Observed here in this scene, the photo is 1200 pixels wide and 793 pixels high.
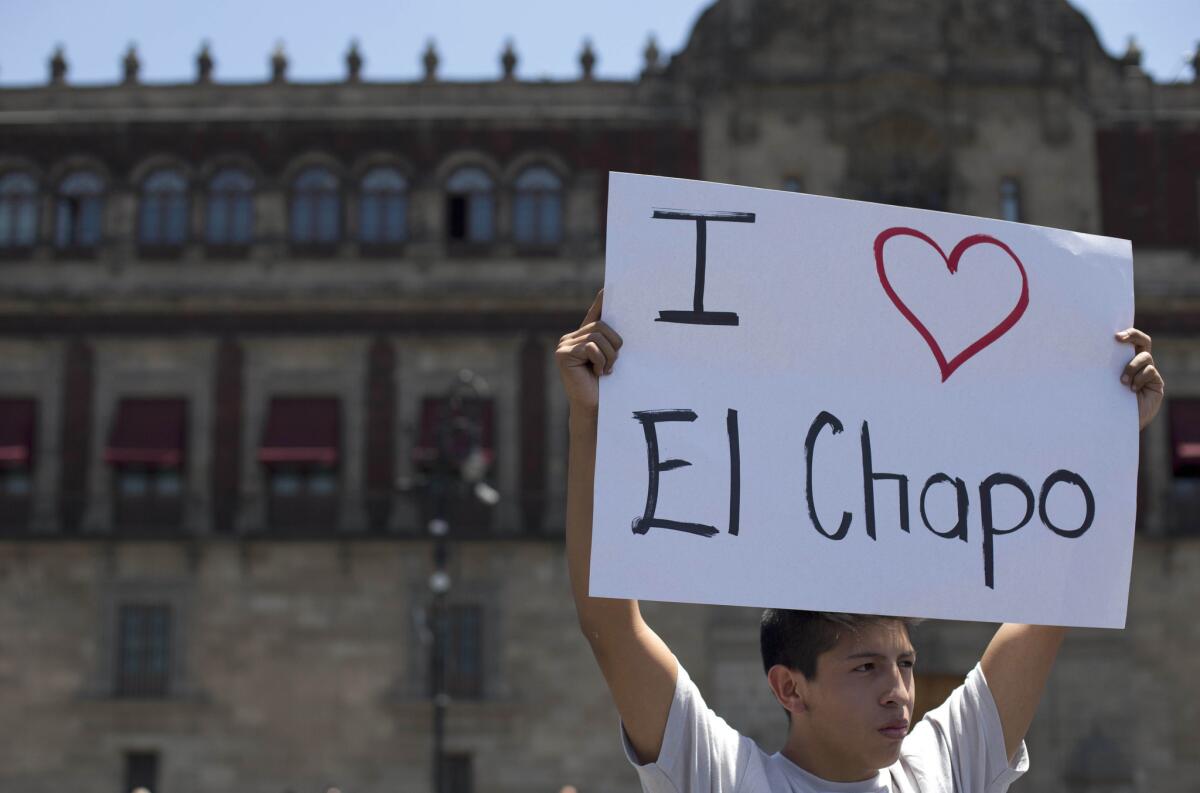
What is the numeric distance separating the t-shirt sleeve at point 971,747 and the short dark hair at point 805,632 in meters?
0.30

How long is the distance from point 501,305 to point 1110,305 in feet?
87.1

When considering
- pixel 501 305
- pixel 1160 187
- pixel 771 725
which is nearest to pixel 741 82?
pixel 501 305

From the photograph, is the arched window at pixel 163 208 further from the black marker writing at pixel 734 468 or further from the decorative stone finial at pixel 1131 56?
the black marker writing at pixel 734 468

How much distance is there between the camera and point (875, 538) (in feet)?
11.9

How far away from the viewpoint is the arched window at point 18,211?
31.4m

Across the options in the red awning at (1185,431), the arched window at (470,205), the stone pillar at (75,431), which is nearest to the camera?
the red awning at (1185,431)

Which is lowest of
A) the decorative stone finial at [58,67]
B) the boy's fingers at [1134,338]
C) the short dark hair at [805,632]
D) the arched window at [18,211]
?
the short dark hair at [805,632]

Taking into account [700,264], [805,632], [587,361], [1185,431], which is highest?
[700,264]

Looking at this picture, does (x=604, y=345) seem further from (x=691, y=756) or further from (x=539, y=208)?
(x=539, y=208)

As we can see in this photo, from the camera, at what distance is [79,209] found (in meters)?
31.5

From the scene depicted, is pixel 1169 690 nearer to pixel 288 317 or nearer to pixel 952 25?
pixel 952 25

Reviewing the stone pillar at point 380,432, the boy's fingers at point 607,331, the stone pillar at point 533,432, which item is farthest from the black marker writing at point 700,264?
the stone pillar at point 380,432

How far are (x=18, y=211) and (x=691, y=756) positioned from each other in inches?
1208

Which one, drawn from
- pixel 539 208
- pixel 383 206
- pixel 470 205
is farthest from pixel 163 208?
pixel 539 208
